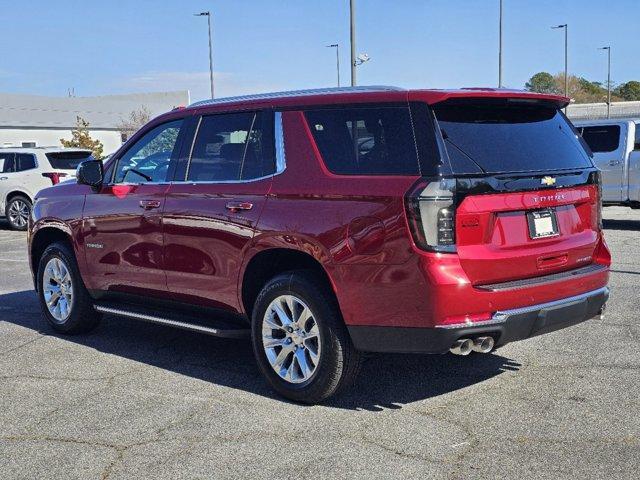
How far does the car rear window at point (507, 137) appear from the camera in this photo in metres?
4.76

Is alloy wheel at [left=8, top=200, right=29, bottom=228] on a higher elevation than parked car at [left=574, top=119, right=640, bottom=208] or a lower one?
lower

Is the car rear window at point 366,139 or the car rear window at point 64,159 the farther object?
the car rear window at point 64,159

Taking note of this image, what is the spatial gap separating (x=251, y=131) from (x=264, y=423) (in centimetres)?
198

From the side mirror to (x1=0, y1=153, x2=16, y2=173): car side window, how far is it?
12222mm

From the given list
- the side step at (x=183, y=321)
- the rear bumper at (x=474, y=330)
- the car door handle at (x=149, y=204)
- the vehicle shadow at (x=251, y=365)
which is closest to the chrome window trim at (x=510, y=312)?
the rear bumper at (x=474, y=330)

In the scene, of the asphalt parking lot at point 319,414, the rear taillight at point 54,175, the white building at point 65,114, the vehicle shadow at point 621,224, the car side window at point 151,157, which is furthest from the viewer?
the white building at point 65,114

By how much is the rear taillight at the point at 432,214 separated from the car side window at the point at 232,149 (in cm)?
121

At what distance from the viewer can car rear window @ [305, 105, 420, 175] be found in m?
4.73

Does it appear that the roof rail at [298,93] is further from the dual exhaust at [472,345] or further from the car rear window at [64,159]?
the car rear window at [64,159]

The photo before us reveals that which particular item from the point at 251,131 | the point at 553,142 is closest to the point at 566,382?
the point at 553,142

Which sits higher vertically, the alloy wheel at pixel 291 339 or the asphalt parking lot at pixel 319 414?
the alloy wheel at pixel 291 339

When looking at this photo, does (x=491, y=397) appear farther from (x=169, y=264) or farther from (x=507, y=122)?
(x=169, y=264)

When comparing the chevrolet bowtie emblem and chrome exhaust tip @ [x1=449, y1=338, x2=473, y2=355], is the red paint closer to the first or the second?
the chevrolet bowtie emblem

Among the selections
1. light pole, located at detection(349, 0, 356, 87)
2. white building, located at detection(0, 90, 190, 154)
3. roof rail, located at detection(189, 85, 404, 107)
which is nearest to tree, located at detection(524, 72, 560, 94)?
white building, located at detection(0, 90, 190, 154)
